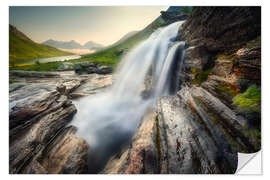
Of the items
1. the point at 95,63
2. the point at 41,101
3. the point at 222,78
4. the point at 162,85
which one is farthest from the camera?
the point at 95,63

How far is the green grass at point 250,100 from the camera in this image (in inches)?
81.4

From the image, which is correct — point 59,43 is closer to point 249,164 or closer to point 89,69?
point 249,164

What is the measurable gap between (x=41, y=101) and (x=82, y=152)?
7.70ft

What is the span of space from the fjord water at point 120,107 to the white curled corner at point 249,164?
3.05 metres

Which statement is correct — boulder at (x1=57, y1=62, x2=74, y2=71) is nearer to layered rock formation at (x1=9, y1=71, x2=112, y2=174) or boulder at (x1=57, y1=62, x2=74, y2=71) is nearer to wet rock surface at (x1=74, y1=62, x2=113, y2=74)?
wet rock surface at (x1=74, y1=62, x2=113, y2=74)

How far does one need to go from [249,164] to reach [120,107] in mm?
5217

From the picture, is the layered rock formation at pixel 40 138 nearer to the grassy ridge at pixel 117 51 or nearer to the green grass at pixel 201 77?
the green grass at pixel 201 77

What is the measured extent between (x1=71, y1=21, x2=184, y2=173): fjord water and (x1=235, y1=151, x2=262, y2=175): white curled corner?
3045 millimetres

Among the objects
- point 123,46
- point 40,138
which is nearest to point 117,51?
point 123,46

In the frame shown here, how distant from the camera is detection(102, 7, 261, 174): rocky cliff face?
2049 mm

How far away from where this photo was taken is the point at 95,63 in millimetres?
14109
